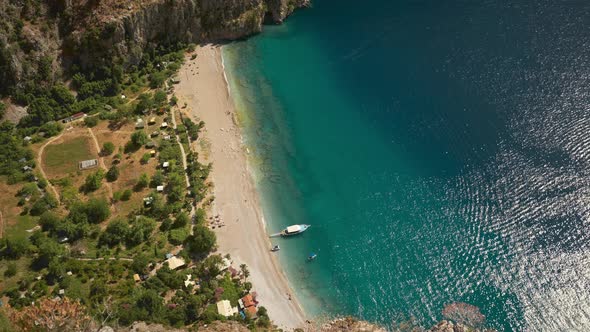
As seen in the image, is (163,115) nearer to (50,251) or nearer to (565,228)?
(50,251)

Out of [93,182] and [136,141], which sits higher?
[136,141]

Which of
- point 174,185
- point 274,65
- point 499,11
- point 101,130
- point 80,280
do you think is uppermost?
point 499,11

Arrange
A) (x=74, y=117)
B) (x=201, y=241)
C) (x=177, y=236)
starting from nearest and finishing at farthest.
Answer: (x=201, y=241) < (x=177, y=236) < (x=74, y=117)

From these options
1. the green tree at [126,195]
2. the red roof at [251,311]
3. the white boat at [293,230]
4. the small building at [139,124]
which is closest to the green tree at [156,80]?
the small building at [139,124]

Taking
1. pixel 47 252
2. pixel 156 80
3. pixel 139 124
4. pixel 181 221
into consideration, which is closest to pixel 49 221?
pixel 47 252

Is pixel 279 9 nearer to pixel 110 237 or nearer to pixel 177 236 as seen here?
pixel 177 236

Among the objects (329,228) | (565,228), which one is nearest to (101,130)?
(329,228)
